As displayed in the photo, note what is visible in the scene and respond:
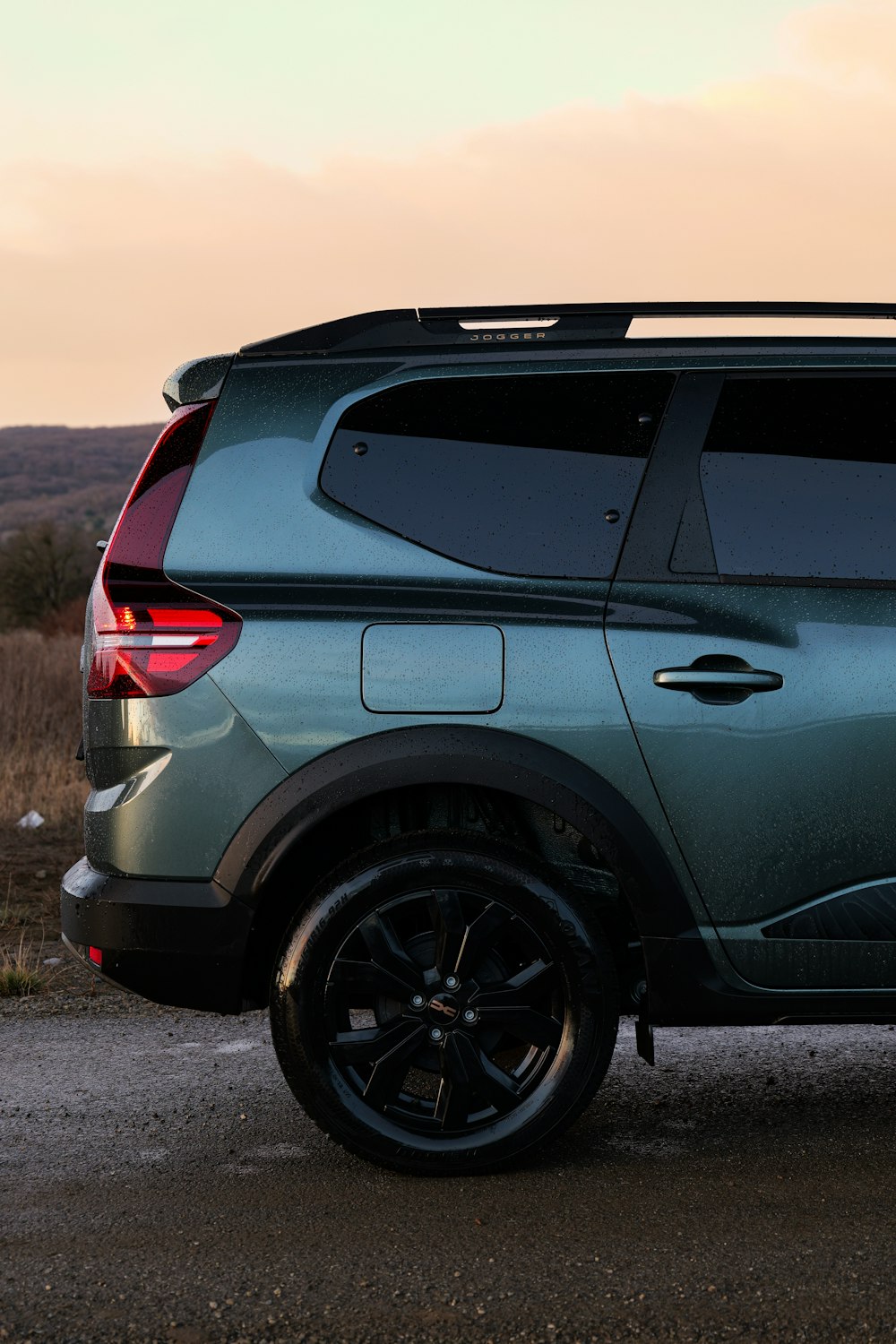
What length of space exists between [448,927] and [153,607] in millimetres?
1061

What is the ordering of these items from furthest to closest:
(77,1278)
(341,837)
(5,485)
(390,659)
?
1. (5,485)
2. (341,837)
3. (390,659)
4. (77,1278)

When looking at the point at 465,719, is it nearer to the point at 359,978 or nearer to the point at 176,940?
the point at 359,978

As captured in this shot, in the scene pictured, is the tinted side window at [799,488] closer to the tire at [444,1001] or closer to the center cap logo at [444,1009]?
the tire at [444,1001]

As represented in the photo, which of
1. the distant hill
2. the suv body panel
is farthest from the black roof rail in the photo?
the distant hill

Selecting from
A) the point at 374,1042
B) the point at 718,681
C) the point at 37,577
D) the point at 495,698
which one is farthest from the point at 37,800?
the point at 37,577

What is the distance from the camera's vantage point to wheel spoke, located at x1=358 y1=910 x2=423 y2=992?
363 centimetres

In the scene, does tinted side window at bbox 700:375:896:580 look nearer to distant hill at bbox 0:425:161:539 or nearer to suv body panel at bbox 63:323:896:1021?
suv body panel at bbox 63:323:896:1021

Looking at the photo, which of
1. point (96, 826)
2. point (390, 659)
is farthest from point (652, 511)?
point (96, 826)

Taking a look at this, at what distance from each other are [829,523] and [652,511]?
0.44m

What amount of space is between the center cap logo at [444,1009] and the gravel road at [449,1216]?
423 mm

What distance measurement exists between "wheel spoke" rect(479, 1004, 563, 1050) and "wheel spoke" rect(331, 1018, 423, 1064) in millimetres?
175

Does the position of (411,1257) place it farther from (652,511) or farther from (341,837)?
(652,511)

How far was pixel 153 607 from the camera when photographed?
360cm

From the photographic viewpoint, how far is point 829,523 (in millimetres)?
3680
